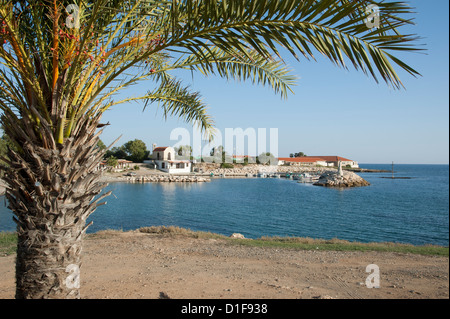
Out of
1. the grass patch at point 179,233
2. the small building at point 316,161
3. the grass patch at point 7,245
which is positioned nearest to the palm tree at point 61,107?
the grass patch at point 7,245

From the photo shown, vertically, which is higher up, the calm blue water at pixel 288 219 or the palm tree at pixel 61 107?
the palm tree at pixel 61 107

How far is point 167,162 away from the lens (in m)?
76.8

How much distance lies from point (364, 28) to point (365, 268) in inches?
287

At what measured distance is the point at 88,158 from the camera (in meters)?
3.84

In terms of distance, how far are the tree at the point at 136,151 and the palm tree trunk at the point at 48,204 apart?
75.4 meters

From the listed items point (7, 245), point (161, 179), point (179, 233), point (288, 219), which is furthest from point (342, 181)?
point (7, 245)

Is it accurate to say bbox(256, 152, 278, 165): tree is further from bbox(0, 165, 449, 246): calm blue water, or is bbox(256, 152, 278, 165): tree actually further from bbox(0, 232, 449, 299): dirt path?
bbox(0, 232, 449, 299): dirt path

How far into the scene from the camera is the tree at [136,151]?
7676 cm

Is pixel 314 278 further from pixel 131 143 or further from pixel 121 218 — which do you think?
pixel 131 143

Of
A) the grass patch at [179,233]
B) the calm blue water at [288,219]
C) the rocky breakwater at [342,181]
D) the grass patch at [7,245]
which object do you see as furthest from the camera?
the rocky breakwater at [342,181]

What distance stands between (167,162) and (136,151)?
7.93 meters

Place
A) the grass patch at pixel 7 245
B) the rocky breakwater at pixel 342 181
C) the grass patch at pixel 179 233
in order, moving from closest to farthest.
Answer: the grass patch at pixel 7 245
the grass patch at pixel 179 233
the rocky breakwater at pixel 342 181

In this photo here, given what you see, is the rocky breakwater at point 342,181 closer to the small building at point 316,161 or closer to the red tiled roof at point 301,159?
the small building at point 316,161
